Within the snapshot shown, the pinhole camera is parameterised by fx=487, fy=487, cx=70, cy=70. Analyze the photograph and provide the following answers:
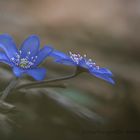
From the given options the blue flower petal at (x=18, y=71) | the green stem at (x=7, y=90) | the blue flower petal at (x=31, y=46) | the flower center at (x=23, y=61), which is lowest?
the green stem at (x=7, y=90)

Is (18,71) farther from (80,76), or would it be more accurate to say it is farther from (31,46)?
(80,76)

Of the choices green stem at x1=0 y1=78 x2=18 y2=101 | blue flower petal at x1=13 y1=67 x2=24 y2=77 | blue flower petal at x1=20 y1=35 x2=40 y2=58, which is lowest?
green stem at x1=0 y1=78 x2=18 y2=101

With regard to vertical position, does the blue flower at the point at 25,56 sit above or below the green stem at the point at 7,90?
above

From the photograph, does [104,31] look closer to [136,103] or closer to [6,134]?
[136,103]

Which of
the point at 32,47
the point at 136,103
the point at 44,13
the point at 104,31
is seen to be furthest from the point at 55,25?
the point at 32,47

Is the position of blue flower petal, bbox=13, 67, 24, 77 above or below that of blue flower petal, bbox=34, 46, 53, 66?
below

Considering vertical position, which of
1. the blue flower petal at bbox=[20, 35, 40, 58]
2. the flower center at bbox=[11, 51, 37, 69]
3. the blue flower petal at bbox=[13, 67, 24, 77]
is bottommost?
the blue flower petal at bbox=[13, 67, 24, 77]
